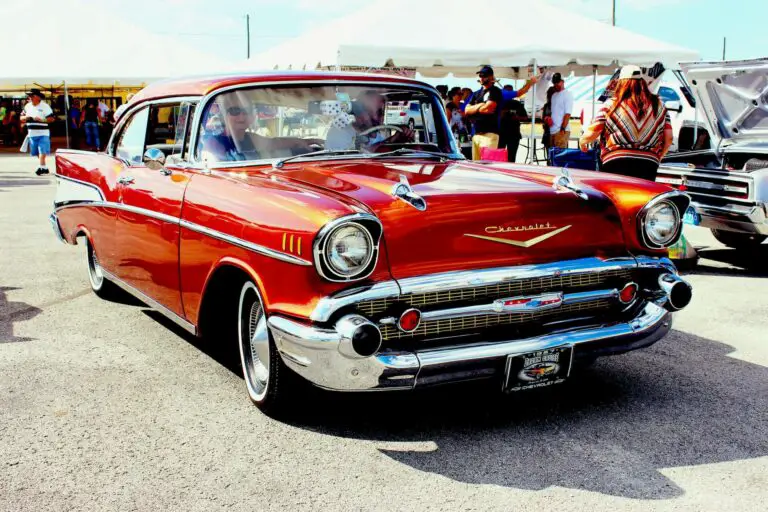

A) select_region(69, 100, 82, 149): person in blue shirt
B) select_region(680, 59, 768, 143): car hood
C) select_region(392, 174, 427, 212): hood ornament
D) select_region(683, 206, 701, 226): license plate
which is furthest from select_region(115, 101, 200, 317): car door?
select_region(69, 100, 82, 149): person in blue shirt

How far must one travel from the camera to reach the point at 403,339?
10.5 feet

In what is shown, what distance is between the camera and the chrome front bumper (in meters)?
3.06

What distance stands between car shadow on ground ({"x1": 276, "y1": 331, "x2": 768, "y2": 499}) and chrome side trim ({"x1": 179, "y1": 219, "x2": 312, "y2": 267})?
0.75 meters

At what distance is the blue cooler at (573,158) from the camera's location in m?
7.05

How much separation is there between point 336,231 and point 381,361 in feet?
1.65

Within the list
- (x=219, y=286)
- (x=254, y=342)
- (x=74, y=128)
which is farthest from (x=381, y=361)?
(x=74, y=128)

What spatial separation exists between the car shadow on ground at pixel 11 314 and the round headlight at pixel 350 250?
105 inches

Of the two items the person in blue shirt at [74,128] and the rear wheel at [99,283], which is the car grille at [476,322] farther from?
the person in blue shirt at [74,128]

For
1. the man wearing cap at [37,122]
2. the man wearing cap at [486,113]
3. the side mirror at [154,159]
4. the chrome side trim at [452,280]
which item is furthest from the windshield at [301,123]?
the man wearing cap at [37,122]

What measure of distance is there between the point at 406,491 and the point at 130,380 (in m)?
1.81

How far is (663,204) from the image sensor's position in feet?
12.3

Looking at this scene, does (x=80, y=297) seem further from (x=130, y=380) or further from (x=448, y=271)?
(x=448, y=271)

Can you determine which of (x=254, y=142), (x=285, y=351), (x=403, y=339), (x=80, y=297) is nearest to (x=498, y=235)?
(x=403, y=339)

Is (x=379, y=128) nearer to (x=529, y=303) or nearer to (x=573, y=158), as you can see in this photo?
(x=529, y=303)
